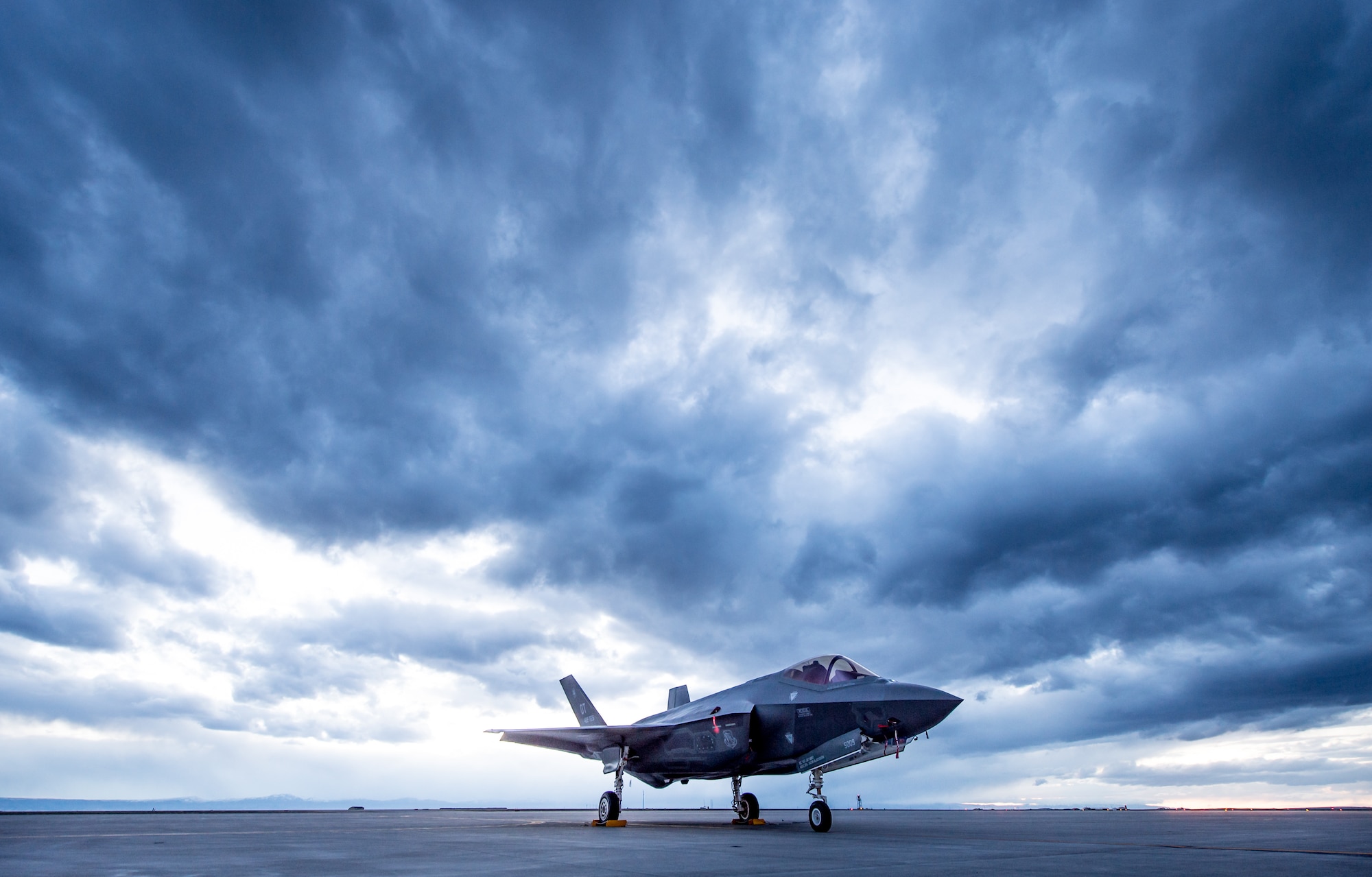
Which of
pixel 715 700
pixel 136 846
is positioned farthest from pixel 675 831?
pixel 136 846

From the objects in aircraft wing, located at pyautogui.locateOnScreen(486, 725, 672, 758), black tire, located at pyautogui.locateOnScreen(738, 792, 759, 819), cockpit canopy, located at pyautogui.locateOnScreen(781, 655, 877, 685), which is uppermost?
cockpit canopy, located at pyautogui.locateOnScreen(781, 655, 877, 685)

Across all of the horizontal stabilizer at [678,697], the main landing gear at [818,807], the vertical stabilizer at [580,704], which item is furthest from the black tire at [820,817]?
the vertical stabilizer at [580,704]

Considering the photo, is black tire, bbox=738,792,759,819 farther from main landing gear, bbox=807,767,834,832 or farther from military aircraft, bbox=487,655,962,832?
main landing gear, bbox=807,767,834,832

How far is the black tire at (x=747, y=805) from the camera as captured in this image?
2572 centimetres

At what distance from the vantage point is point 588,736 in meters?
26.2

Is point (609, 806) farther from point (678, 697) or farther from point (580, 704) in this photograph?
point (580, 704)

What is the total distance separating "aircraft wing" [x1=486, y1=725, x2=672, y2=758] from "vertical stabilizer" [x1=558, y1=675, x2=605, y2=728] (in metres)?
4.28

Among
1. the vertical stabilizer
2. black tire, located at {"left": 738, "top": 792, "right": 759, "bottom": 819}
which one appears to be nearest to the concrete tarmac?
black tire, located at {"left": 738, "top": 792, "right": 759, "bottom": 819}

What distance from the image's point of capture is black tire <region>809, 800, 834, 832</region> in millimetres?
18719

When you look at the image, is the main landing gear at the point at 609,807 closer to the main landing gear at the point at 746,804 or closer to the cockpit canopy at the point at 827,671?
the main landing gear at the point at 746,804

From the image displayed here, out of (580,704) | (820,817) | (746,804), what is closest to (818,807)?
(820,817)

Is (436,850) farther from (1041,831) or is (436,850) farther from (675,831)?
(1041,831)

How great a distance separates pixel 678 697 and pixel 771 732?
29.5 ft

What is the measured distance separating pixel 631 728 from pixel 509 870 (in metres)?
16.5
